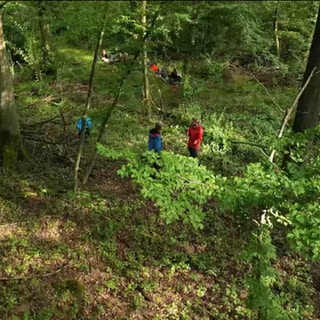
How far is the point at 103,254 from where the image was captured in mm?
6430

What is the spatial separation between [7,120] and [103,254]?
2.94 metres

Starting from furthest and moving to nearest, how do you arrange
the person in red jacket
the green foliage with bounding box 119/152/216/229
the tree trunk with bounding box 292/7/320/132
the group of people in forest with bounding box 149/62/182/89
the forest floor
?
the group of people in forest with bounding box 149/62/182/89 < the person in red jacket < the tree trunk with bounding box 292/7/320/132 < the forest floor < the green foliage with bounding box 119/152/216/229

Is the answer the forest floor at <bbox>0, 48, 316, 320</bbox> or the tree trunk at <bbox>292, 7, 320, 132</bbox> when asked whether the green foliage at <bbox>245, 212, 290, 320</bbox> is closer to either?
the forest floor at <bbox>0, 48, 316, 320</bbox>

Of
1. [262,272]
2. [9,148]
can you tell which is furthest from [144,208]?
[262,272]

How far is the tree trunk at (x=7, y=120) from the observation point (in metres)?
6.91

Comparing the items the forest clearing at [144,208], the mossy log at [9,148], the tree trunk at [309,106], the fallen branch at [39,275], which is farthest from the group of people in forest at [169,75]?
the fallen branch at [39,275]

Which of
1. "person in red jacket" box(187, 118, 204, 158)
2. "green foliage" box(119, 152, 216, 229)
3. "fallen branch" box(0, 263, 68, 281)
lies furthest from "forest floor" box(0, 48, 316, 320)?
"person in red jacket" box(187, 118, 204, 158)

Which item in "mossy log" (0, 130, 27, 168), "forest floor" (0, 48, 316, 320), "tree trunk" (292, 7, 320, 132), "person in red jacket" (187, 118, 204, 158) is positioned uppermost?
"tree trunk" (292, 7, 320, 132)

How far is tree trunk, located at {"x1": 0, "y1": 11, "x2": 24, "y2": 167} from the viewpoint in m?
6.91

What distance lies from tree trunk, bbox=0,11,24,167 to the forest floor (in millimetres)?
332

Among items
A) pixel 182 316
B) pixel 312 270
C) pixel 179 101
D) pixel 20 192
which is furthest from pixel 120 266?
pixel 179 101

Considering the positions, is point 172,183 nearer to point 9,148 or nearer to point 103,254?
point 103,254

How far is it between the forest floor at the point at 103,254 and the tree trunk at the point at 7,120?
0.33m

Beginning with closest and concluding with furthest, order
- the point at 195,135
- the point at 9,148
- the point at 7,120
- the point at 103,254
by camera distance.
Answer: the point at 103,254, the point at 7,120, the point at 9,148, the point at 195,135
